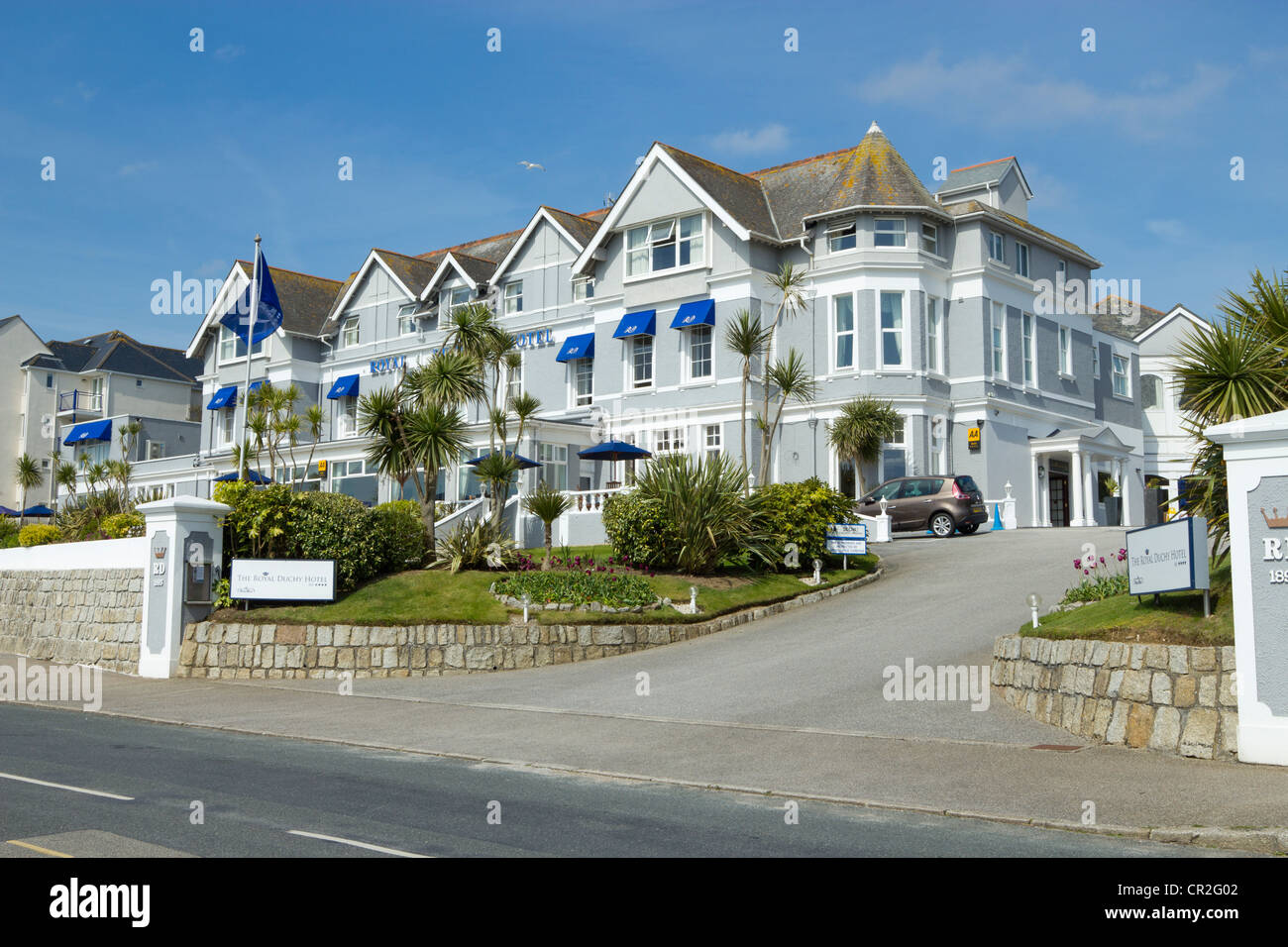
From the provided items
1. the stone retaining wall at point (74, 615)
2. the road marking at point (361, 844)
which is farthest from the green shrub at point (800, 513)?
the road marking at point (361, 844)

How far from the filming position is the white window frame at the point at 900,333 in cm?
3488

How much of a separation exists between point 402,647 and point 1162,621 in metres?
12.9

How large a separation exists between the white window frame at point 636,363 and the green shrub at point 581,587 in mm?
16998

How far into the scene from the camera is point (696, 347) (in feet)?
122

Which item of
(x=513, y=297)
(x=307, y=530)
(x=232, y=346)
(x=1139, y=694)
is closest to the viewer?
(x=1139, y=694)

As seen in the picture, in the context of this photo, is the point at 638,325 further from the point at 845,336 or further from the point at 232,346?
the point at 232,346

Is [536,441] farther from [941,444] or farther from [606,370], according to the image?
[941,444]

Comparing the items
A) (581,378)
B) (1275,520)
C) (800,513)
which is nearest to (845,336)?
(581,378)

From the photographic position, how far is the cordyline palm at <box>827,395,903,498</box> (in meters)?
33.2

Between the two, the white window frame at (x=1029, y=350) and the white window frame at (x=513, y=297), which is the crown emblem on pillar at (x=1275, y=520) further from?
the white window frame at (x=513, y=297)

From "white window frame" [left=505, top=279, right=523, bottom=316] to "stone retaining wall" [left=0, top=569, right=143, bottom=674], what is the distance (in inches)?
834

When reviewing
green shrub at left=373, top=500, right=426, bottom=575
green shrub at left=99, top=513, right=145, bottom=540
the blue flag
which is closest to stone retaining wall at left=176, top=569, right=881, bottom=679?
green shrub at left=373, top=500, right=426, bottom=575

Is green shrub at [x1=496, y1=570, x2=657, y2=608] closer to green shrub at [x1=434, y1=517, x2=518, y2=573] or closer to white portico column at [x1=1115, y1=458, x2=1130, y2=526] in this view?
green shrub at [x1=434, y1=517, x2=518, y2=573]
